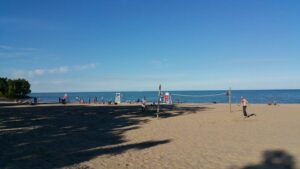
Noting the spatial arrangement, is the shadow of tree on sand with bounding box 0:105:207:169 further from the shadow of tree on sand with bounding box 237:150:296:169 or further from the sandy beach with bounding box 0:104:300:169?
the shadow of tree on sand with bounding box 237:150:296:169

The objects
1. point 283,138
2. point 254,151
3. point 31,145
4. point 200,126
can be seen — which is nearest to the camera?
point 254,151

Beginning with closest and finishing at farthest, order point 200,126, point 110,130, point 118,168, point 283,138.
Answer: point 118,168, point 283,138, point 110,130, point 200,126

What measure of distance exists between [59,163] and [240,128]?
34.2ft

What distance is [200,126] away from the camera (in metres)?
19.3

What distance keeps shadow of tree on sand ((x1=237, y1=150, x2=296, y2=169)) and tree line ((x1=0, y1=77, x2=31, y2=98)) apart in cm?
5357

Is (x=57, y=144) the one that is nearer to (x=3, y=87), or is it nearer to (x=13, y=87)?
(x=13, y=87)

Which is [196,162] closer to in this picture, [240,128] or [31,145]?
[31,145]

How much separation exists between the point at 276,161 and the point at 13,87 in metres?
55.6

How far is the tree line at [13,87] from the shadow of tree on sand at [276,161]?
53575mm

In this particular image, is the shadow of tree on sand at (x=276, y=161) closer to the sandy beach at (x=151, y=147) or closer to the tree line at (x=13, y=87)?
the sandy beach at (x=151, y=147)

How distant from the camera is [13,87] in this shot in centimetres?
6075

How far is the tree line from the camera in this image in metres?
60.2

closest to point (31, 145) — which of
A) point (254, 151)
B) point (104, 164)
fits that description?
point (104, 164)

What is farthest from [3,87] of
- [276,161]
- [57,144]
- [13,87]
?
[276,161]
